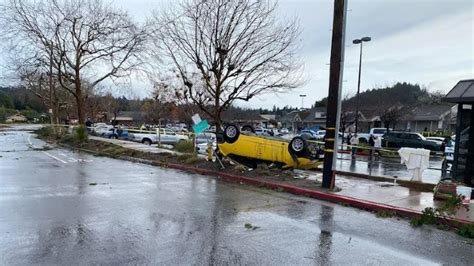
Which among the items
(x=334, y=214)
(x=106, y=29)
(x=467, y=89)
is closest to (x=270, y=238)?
(x=334, y=214)

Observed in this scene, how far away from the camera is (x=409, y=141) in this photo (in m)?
32.9

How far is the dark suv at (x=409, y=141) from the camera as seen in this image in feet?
104

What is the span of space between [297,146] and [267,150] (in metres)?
1.08

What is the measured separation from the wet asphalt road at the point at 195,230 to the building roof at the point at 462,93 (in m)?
4.75

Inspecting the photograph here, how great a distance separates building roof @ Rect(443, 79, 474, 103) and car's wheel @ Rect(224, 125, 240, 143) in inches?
255

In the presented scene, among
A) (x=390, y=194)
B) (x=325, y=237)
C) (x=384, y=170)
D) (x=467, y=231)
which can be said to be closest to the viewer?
(x=325, y=237)

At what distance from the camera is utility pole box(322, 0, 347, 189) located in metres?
10.4

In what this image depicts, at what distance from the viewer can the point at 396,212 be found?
815 cm

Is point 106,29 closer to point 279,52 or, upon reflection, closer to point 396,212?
point 279,52

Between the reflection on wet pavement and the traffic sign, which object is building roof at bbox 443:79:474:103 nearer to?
the reflection on wet pavement

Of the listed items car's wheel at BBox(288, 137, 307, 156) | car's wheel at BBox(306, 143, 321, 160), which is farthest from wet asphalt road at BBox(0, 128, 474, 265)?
car's wheel at BBox(306, 143, 321, 160)

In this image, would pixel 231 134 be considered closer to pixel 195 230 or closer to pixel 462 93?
pixel 462 93

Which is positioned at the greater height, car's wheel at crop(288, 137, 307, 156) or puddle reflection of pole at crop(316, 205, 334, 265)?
car's wheel at crop(288, 137, 307, 156)

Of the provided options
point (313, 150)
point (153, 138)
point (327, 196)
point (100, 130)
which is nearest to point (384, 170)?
point (313, 150)
